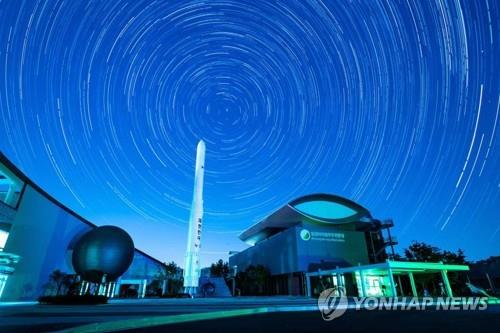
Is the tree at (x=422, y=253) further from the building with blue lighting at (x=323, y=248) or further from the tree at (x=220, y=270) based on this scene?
the tree at (x=220, y=270)

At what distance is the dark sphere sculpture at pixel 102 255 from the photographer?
83.0 feet

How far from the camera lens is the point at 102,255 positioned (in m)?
25.6

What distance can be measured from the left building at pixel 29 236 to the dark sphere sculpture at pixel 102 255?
10.00ft

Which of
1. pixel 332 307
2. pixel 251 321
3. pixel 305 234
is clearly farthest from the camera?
pixel 305 234

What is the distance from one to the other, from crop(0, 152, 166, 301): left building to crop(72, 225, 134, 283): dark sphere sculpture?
3048mm

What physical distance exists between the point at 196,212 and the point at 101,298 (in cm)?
2339

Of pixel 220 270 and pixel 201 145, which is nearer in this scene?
pixel 201 145

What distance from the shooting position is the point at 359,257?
46.7 m

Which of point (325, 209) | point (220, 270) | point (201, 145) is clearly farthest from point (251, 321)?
point (220, 270)

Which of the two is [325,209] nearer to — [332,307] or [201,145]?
[201,145]

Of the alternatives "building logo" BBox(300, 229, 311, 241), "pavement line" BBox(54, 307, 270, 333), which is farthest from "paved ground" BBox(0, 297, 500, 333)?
"building logo" BBox(300, 229, 311, 241)

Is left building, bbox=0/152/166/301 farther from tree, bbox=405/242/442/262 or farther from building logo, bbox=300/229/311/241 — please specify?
tree, bbox=405/242/442/262

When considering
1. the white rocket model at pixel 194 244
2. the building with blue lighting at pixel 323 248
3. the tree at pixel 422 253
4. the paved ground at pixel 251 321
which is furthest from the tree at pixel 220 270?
the paved ground at pixel 251 321

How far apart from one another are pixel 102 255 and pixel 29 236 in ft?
20.3
